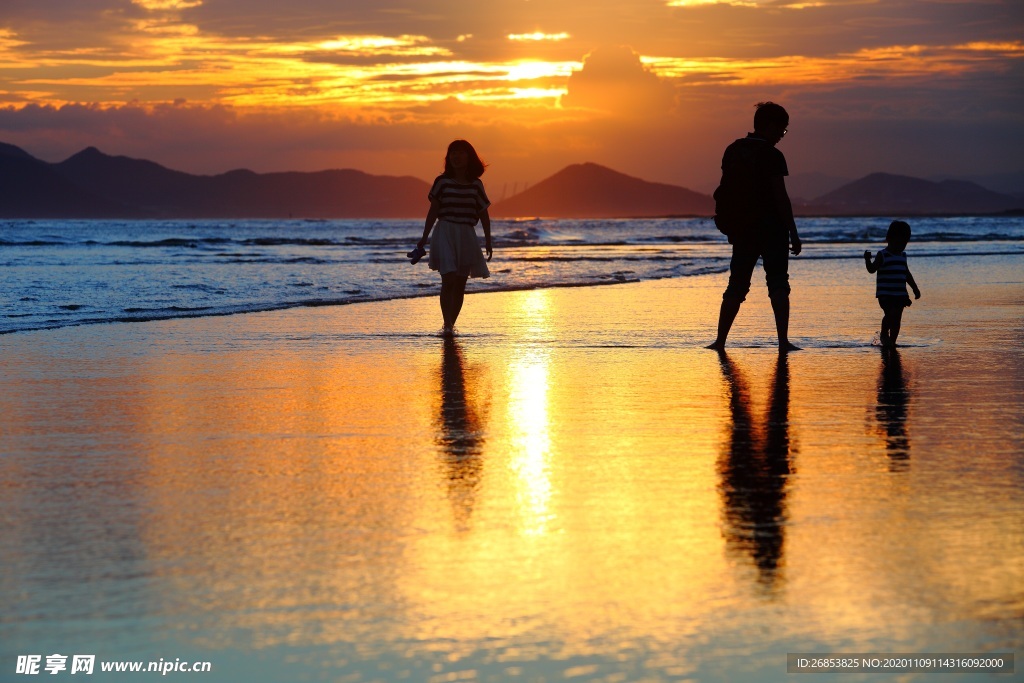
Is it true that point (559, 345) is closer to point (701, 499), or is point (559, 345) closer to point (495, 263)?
point (701, 499)

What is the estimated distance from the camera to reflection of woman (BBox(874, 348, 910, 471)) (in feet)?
17.4

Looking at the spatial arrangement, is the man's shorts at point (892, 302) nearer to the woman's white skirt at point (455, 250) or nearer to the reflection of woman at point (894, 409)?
the reflection of woman at point (894, 409)

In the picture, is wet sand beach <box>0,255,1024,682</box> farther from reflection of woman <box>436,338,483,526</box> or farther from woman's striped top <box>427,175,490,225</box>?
woman's striped top <box>427,175,490,225</box>

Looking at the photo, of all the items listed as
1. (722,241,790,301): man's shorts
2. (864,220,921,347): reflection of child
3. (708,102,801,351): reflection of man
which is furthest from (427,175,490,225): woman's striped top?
(864,220,921,347): reflection of child

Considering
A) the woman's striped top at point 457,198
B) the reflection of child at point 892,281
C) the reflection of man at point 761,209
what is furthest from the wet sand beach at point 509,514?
the woman's striped top at point 457,198

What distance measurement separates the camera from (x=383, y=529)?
3.99m

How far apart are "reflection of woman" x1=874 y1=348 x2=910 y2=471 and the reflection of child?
835 mm

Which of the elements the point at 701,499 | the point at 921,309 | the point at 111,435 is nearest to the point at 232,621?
the point at 701,499

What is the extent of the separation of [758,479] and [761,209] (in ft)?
17.7

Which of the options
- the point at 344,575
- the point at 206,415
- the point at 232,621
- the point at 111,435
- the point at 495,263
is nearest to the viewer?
the point at 232,621

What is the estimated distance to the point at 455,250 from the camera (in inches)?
467

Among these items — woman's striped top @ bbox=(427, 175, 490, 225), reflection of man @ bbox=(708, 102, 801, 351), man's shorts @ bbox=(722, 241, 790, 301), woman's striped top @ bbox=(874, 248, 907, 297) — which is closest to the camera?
reflection of man @ bbox=(708, 102, 801, 351)

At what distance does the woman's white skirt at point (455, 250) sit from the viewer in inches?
462

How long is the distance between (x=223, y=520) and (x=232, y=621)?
112 centimetres
